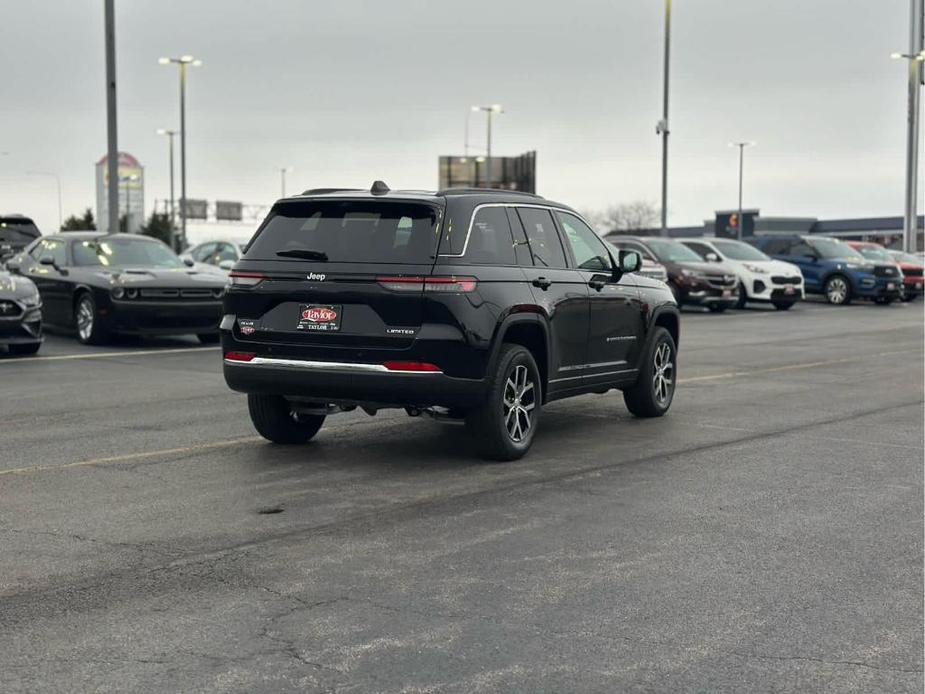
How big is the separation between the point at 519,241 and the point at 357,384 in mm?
1687

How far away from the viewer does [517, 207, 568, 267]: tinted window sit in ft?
31.2

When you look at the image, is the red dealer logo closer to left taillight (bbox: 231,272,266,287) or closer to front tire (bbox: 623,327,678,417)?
left taillight (bbox: 231,272,266,287)

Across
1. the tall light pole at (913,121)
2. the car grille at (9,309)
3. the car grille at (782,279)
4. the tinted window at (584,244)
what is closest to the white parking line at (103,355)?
the car grille at (9,309)

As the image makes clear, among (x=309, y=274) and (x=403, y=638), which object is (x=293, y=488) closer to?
(x=309, y=274)

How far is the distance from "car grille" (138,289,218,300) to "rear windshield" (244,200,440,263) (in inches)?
386

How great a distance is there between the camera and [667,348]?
37.6 feet

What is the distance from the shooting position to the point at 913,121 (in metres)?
49.1

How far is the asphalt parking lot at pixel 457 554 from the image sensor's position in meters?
4.67

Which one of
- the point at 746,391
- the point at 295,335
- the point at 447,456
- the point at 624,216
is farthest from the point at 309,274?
the point at 624,216

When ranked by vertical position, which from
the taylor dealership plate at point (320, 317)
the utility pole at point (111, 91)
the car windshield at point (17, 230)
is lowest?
the taylor dealership plate at point (320, 317)

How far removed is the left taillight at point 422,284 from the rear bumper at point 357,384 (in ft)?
1.68

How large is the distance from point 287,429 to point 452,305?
1.88m

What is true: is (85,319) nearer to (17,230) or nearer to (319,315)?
(319,315)

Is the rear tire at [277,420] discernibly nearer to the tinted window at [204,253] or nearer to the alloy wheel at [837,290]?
the tinted window at [204,253]
